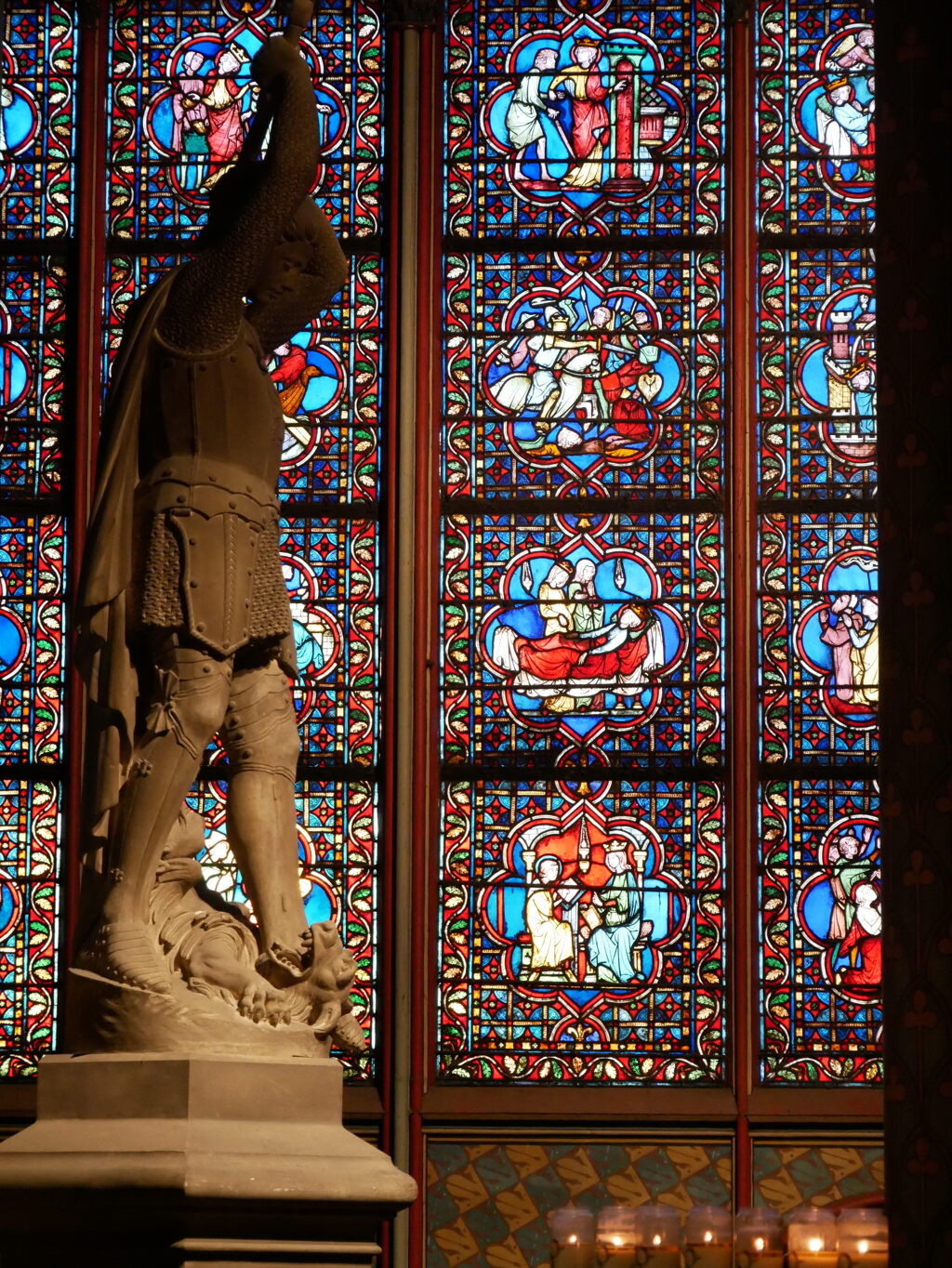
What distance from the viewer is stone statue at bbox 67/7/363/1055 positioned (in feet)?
17.4

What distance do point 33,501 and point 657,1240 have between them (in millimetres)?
4413

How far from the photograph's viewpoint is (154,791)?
17.6 feet

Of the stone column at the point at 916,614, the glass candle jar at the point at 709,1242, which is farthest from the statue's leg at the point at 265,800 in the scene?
the stone column at the point at 916,614

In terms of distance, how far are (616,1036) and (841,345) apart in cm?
266

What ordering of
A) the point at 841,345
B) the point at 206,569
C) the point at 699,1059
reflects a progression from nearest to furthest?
the point at 206,569 < the point at 699,1059 < the point at 841,345

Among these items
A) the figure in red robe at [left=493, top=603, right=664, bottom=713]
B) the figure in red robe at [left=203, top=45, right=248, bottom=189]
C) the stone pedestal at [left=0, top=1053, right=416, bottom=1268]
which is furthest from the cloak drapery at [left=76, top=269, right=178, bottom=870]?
the figure in red robe at [left=203, top=45, right=248, bottom=189]

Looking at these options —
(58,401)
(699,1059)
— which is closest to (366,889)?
(699,1059)

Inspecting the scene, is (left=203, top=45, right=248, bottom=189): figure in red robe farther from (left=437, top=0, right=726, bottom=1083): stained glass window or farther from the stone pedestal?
the stone pedestal

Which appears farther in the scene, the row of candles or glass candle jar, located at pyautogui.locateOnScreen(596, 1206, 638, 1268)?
glass candle jar, located at pyautogui.locateOnScreen(596, 1206, 638, 1268)

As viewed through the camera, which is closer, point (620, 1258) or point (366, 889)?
point (620, 1258)

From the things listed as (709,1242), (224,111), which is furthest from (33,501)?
(709,1242)

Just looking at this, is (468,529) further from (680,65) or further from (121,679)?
(121,679)

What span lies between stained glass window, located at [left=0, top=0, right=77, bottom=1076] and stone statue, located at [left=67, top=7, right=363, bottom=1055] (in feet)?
10.7

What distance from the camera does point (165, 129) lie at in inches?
374
